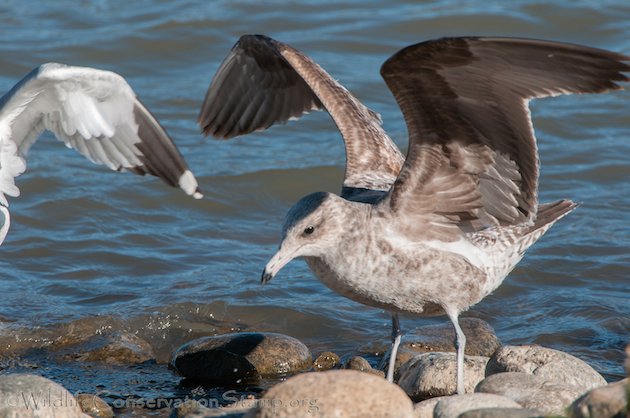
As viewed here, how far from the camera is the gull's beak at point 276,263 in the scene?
213 inches

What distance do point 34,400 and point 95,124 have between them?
6.37 ft

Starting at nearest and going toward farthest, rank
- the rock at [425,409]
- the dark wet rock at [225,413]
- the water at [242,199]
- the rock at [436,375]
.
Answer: the dark wet rock at [225,413] < the rock at [425,409] < the rock at [436,375] < the water at [242,199]

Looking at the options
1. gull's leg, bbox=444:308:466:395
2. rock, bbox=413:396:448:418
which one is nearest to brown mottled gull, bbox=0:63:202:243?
gull's leg, bbox=444:308:466:395

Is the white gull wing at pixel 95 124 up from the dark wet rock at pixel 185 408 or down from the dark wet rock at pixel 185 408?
up

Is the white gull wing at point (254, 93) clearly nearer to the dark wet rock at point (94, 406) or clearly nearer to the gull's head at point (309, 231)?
the gull's head at point (309, 231)

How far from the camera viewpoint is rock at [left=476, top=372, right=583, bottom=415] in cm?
507

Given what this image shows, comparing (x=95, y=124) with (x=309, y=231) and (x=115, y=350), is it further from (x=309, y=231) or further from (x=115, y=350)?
(x=309, y=231)

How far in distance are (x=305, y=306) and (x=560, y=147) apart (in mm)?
4033

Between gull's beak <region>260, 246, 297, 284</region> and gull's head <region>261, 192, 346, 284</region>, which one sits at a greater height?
gull's head <region>261, 192, 346, 284</region>

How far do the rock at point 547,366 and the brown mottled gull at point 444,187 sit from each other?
25cm

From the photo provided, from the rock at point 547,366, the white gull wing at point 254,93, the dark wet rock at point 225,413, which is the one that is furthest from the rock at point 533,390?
the white gull wing at point 254,93

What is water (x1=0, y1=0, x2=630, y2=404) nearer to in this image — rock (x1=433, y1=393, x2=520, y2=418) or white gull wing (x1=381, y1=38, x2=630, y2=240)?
white gull wing (x1=381, y1=38, x2=630, y2=240)

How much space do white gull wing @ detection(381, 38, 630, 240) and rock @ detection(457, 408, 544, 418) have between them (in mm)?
1521

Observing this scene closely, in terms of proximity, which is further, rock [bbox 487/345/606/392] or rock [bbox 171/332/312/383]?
rock [bbox 171/332/312/383]
